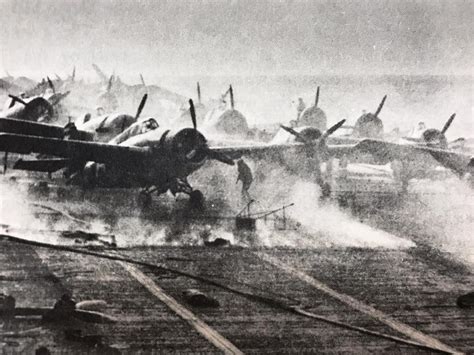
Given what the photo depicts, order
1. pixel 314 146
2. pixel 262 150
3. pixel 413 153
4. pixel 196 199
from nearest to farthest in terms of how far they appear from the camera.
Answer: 1. pixel 196 199
2. pixel 314 146
3. pixel 262 150
4. pixel 413 153

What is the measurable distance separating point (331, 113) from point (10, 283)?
336ft

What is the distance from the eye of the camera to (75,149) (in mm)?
32594

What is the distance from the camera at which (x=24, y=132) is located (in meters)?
41.6

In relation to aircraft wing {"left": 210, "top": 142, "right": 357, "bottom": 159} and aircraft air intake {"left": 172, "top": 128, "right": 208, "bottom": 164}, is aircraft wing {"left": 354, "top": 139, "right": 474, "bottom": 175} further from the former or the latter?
aircraft air intake {"left": 172, "top": 128, "right": 208, "bottom": 164}

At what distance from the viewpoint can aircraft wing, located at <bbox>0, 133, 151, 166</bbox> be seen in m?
31.7

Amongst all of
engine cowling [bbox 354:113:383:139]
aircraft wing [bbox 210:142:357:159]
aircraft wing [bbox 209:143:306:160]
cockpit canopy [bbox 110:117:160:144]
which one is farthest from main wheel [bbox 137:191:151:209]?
engine cowling [bbox 354:113:383:139]

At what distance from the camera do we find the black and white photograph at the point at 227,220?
1399 centimetres

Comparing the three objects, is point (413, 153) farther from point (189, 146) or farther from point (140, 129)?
point (140, 129)

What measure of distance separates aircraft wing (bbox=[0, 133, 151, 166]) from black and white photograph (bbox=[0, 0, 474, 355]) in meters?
0.07

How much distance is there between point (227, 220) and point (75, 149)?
7928mm

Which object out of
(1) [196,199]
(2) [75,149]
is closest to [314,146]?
(1) [196,199]

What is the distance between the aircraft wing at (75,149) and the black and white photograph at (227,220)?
0.22 ft

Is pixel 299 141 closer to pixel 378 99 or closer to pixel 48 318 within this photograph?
pixel 48 318

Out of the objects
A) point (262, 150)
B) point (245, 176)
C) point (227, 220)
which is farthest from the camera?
point (262, 150)
